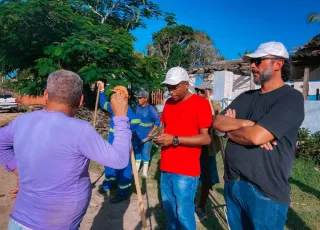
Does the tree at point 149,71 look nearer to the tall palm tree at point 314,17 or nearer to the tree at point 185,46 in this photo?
the tall palm tree at point 314,17

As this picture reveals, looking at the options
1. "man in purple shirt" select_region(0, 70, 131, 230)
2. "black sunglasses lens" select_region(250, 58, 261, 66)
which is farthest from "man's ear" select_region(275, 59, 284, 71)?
"man in purple shirt" select_region(0, 70, 131, 230)

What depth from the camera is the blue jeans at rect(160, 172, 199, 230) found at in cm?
272

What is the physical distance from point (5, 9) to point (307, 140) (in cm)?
866

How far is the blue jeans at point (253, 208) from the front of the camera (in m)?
1.94

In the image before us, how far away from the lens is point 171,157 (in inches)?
110

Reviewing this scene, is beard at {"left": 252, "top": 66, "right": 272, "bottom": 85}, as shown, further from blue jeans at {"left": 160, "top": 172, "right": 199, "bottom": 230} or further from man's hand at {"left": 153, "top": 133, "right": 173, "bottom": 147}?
blue jeans at {"left": 160, "top": 172, "right": 199, "bottom": 230}

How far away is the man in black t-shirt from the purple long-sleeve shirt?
92 centimetres

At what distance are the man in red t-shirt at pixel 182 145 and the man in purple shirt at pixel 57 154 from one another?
1.10 meters

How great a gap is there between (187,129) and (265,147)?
94cm

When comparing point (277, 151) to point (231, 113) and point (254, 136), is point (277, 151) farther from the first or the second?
point (231, 113)

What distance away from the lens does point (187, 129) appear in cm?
278

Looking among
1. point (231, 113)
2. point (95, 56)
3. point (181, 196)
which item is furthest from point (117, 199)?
point (95, 56)

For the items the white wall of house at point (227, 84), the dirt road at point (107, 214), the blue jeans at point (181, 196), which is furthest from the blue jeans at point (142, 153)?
the white wall of house at point (227, 84)

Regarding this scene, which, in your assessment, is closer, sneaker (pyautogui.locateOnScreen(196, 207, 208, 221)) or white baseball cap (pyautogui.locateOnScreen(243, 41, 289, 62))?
white baseball cap (pyautogui.locateOnScreen(243, 41, 289, 62))
